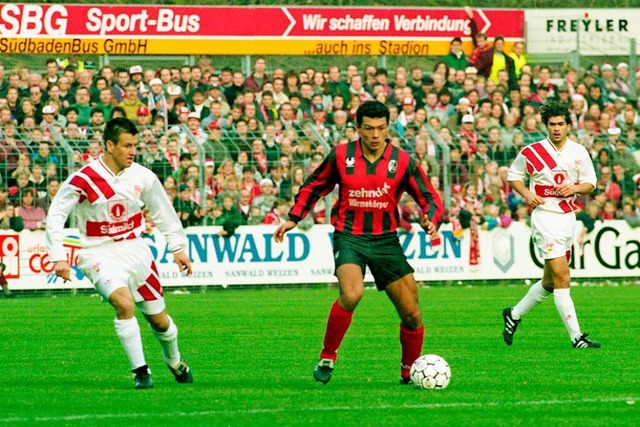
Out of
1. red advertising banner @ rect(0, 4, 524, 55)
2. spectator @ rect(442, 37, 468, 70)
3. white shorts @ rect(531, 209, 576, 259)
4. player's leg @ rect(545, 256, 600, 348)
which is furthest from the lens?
spectator @ rect(442, 37, 468, 70)

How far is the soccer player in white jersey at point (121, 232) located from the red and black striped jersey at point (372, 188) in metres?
1.10

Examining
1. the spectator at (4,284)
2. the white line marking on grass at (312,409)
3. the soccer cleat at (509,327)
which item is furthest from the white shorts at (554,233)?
the spectator at (4,284)

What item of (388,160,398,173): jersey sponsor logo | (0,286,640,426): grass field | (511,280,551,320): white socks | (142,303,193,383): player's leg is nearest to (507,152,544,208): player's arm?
(511,280,551,320): white socks

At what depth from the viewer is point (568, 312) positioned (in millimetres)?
13555

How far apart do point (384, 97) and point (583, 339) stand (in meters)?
14.5

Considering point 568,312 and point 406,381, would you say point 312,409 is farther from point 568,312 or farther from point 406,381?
point 568,312

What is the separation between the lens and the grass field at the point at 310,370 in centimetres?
869

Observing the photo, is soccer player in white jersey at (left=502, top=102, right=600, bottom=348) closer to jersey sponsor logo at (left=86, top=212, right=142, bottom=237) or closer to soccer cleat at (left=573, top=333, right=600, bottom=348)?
soccer cleat at (left=573, top=333, right=600, bottom=348)

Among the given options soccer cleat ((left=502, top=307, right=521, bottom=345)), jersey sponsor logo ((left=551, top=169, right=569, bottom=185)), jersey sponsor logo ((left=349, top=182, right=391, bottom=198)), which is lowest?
soccer cleat ((left=502, top=307, right=521, bottom=345))

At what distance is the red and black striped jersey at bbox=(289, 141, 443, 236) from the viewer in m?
10.3

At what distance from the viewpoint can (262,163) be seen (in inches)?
974

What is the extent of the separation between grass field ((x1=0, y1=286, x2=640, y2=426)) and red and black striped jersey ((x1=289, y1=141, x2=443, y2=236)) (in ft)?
3.90

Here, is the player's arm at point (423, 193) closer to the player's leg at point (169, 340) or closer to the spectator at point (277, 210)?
the player's leg at point (169, 340)

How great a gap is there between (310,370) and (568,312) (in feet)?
10.4
